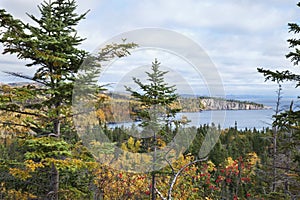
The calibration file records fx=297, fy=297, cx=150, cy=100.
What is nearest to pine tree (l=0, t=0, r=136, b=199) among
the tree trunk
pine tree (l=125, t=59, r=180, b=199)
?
the tree trunk

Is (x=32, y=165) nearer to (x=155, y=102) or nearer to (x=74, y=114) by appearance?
(x=74, y=114)

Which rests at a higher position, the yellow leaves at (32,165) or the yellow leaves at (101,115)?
the yellow leaves at (101,115)

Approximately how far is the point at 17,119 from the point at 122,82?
333 cm

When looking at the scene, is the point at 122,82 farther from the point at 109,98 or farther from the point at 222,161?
the point at 222,161

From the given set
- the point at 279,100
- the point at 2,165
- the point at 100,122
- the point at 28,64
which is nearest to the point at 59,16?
the point at 28,64

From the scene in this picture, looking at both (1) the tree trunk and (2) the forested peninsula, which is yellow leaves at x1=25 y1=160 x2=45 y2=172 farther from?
(2) the forested peninsula

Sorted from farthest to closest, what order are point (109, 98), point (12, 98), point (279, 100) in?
point (279, 100) → point (109, 98) → point (12, 98)

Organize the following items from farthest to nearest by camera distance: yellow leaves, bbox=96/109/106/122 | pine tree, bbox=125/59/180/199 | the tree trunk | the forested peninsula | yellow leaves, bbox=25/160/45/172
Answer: pine tree, bbox=125/59/180/199
the forested peninsula
yellow leaves, bbox=96/109/106/122
the tree trunk
yellow leaves, bbox=25/160/45/172

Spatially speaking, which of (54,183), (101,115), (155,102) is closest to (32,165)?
(54,183)

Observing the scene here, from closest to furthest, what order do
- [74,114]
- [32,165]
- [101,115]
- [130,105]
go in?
1. [32,165]
2. [74,114]
3. [101,115]
4. [130,105]

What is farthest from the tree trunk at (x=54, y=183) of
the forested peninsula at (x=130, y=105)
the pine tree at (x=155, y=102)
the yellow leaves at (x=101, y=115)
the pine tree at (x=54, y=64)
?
the pine tree at (x=155, y=102)

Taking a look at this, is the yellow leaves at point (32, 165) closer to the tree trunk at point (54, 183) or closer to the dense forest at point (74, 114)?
the dense forest at point (74, 114)

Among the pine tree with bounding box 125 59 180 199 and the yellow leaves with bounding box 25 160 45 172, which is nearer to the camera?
the yellow leaves with bounding box 25 160 45 172

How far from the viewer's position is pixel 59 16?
8.38m
